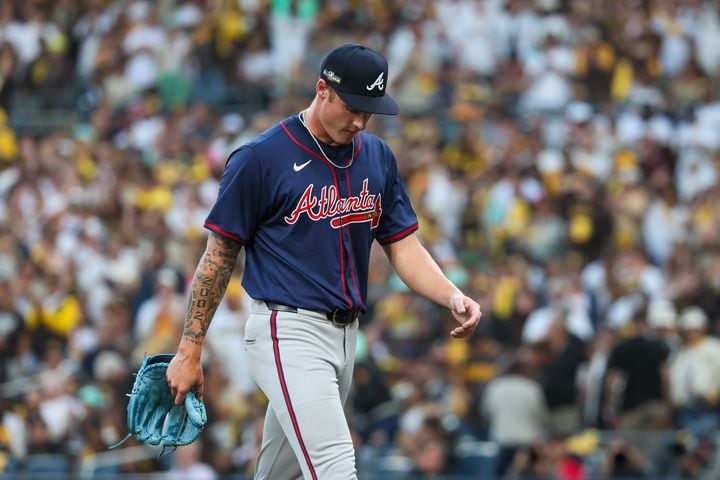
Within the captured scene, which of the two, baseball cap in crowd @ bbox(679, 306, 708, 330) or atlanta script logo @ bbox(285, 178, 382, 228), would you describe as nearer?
atlanta script logo @ bbox(285, 178, 382, 228)

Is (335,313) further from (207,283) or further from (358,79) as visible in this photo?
(358,79)

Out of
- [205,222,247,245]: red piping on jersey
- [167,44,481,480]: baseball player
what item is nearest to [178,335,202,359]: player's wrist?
[167,44,481,480]: baseball player

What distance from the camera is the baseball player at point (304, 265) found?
17.2ft

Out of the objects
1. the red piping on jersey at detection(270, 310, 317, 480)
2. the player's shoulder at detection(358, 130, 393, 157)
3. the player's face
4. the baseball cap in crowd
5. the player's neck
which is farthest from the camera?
the baseball cap in crowd

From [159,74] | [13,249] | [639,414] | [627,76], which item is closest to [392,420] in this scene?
[639,414]

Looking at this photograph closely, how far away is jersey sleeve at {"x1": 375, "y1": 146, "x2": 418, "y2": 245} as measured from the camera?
5719mm

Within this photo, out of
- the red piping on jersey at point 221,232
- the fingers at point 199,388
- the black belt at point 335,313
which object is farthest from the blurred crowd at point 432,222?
the red piping on jersey at point 221,232

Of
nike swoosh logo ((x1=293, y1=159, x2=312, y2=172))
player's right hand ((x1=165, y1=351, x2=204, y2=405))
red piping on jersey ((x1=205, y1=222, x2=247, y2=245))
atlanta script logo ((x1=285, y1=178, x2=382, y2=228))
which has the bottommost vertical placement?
player's right hand ((x1=165, y1=351, x2=204, y2=405))

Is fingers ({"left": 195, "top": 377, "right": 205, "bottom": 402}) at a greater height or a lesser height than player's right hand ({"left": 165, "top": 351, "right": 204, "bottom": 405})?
lesser

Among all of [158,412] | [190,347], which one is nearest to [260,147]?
[190,347]

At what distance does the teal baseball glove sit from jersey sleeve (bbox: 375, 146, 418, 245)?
1019 millimetres

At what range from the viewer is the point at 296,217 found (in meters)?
5.34

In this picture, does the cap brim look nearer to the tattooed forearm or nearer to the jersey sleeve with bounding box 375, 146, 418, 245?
the jersey sleeve with bounding box 375, 146, 418, 245

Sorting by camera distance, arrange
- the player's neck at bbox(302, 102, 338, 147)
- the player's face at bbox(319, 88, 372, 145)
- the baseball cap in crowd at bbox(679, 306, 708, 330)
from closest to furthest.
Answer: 1. the player's face at bbox(319, 88, 372, 145)
2. the player's neck at bbox(302, 102, 338, 147)
3. the baseball cap in crowd at bbox(679, 306, 708, 330)
